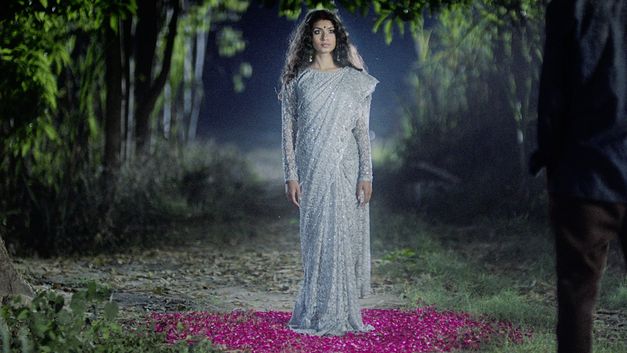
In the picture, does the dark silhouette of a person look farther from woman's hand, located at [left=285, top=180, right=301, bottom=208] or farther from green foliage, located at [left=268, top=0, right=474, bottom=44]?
green foliage, located at [left=268, top=0, right=474, bottom=44]

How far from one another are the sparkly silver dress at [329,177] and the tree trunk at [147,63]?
593 centimetres

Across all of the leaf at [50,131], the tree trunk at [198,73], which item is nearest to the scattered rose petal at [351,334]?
the leaf at [50,131]

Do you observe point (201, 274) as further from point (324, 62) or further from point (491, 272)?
point (324, 62)

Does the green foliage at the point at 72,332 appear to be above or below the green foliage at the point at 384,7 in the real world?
below

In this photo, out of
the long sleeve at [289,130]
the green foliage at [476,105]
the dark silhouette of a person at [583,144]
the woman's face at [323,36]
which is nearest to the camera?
the dark silhouette of a person at [583,144]

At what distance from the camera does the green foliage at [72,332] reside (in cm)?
378

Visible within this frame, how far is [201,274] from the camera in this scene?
316 inches

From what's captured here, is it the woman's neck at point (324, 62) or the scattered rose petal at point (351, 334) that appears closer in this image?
the scattered rose petal at point (351, 334)

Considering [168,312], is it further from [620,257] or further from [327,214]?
[620,257]

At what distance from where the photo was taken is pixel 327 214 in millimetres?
5012

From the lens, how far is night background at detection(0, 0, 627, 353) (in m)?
5.13

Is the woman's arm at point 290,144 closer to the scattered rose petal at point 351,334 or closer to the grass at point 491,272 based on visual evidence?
the scattered rose petal at point 351,334

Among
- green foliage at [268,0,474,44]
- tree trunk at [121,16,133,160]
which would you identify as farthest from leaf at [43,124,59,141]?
green foliage at [268,0,474,44]

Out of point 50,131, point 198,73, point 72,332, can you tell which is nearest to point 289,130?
point 72,332
